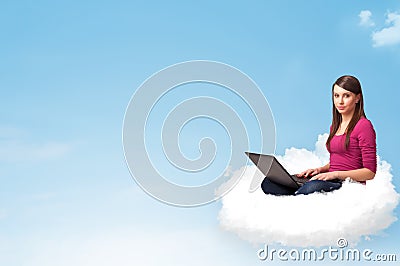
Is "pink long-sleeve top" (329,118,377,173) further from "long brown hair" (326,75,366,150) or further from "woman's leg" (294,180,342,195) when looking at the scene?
"woman's leg" (294,180,342,195)

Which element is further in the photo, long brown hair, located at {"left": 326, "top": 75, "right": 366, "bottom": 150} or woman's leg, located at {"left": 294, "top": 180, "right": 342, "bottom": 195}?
long brown hair, located at {"left": 326, "top": 75, "right": 366, "bottom": 150}

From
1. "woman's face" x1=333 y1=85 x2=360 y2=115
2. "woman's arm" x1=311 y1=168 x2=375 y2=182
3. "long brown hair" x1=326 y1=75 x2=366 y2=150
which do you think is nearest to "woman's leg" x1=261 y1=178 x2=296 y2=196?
"woman's arm" x1=311 y1=168 x2=375 y2=182

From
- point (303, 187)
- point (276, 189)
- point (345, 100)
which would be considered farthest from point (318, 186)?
point (345, 100)

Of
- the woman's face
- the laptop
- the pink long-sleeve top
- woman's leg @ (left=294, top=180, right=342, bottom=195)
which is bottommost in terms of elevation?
woman's leg @ (left=294, top=180, right=342, bottom=195)

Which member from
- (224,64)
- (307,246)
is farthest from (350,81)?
(307,246)

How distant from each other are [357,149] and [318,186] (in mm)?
238

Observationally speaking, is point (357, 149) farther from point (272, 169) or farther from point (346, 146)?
point (272, 169)

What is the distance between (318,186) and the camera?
7.08ft

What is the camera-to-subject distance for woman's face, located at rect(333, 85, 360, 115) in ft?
7.55

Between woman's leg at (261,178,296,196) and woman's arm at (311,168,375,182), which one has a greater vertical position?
woman's arm at (311,168,375,182)

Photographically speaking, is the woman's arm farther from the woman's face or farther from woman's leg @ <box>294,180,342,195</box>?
the woman's face

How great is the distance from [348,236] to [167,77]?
3.27ft

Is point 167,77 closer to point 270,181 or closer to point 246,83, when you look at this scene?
point 246,83

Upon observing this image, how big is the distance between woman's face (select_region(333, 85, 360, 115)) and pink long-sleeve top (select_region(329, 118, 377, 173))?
0.07 m
